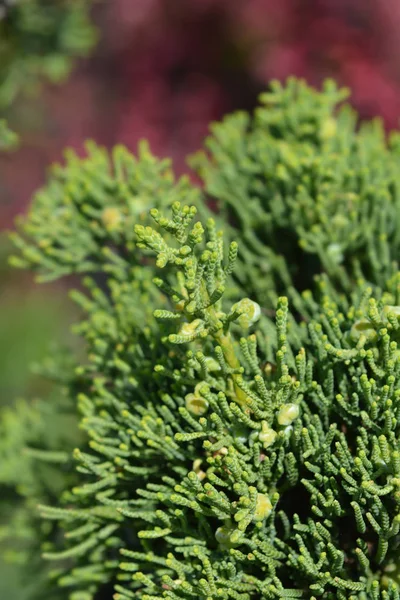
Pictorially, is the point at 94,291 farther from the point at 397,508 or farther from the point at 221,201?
the point at 397,508

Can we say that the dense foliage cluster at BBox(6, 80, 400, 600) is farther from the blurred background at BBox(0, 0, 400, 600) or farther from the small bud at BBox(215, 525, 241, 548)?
the blurred background at BBox(0, 0, 400, 600)

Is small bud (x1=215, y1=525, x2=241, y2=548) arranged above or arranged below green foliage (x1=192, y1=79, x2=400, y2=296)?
below

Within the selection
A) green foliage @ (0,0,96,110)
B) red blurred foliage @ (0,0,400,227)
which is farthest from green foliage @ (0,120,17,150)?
red blurred foliage @ (0,0,400,227)

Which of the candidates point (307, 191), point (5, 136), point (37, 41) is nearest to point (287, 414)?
point (307, 191)

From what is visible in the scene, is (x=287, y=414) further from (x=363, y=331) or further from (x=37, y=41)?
(x=37, y=41)

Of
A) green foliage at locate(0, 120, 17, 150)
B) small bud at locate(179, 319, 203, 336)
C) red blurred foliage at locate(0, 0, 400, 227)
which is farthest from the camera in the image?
red blurred foliage at locate(0, 0, 400, 227)

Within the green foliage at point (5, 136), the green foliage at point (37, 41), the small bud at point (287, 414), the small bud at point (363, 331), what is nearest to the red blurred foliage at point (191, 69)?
the green foliage at point (37, 41)

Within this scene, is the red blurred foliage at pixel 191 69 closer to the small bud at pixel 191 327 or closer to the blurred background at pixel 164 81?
the blurred background at pixel 164 81

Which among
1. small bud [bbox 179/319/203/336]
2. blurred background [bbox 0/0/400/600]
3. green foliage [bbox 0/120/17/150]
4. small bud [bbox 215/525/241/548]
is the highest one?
blurred background [bbox 0/0/400/600]

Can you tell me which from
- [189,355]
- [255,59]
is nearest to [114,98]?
[255,59]
